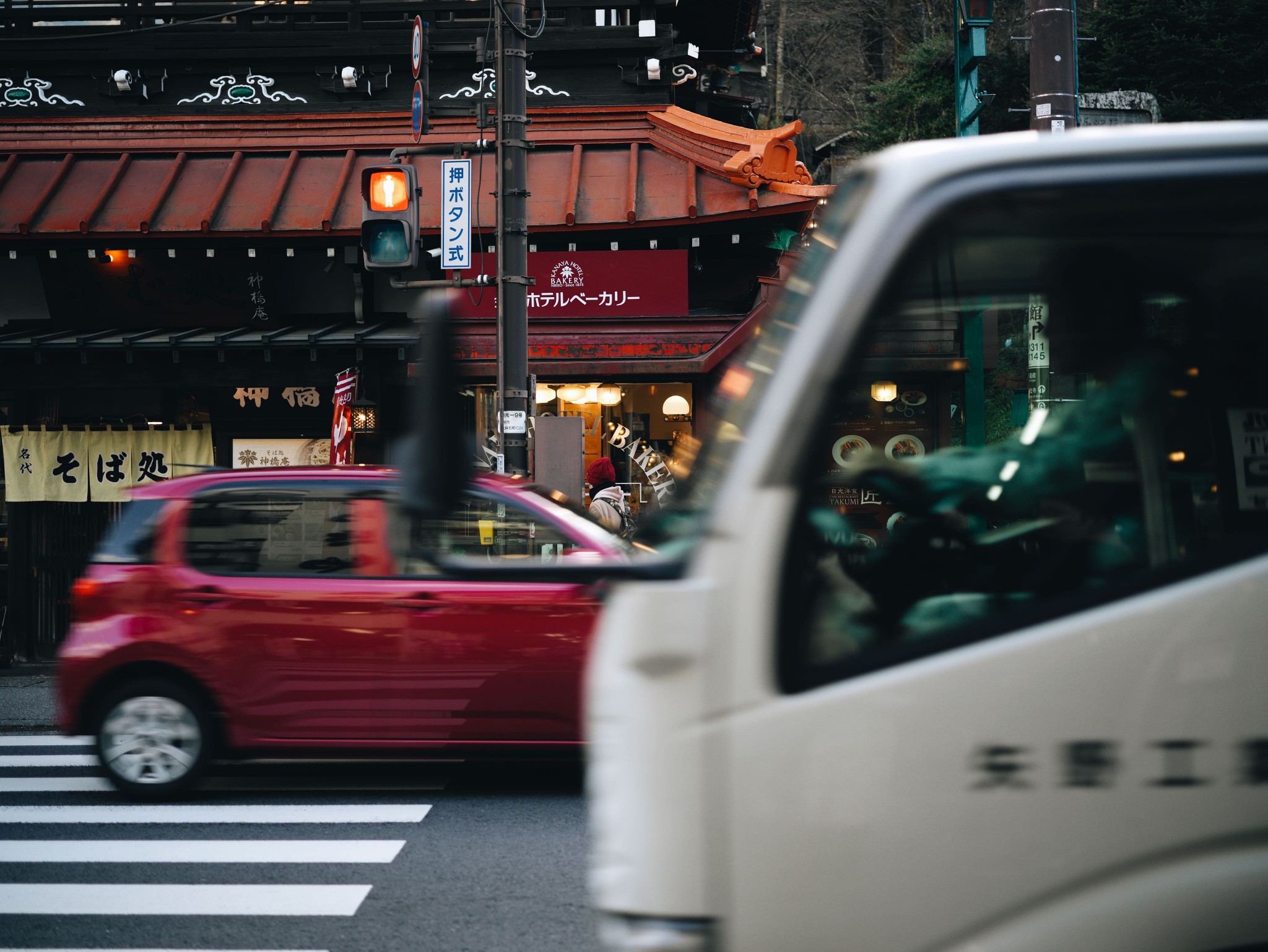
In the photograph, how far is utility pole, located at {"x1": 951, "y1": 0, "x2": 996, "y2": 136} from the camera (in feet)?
35.3

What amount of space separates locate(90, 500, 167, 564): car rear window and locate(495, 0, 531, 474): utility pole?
133 inches

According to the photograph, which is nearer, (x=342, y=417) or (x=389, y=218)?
(x=389, y=218)

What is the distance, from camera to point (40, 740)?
9.16 meters

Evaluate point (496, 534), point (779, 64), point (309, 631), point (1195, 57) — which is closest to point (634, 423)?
point (496, 534)

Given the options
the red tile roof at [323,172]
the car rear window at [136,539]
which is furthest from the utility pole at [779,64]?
the car rear window at [136,539]

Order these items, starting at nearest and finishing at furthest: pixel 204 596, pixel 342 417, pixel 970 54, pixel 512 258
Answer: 1. pixel 204 596
2. pixel 512 258
3. pixel 970 54
4. pixel 342 417

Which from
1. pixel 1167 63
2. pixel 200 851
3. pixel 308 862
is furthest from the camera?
pixel 1167 63

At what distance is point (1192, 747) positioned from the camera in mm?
1825

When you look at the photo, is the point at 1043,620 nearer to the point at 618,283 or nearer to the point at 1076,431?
the point at 1076,431

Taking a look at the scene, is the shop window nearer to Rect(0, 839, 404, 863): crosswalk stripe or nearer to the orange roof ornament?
the orange roof ornament

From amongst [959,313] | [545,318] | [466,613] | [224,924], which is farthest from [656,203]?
[959,313]

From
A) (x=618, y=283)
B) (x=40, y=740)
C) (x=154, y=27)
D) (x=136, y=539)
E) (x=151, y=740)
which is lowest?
(x=40, y=740)

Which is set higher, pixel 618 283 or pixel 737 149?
pixel 737 149

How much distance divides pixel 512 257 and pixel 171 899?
20.0 ft
